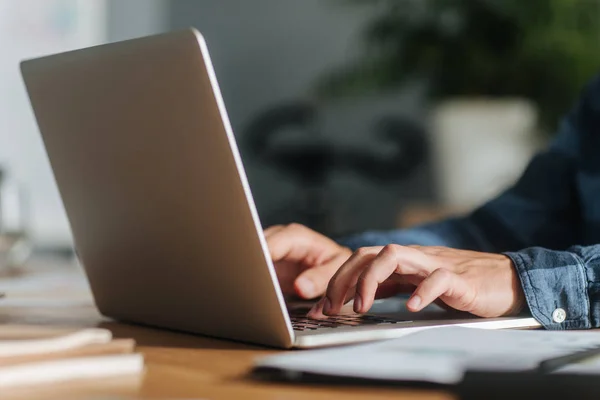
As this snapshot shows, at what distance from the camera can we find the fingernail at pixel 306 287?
0.91 metres

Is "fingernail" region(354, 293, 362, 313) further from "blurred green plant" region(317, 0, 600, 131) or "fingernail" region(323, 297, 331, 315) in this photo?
"blurred green plant" region(317, 0, 600, 131)

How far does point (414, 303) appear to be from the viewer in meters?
0.75

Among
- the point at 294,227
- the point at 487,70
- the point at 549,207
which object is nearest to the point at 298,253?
the point at 294,227

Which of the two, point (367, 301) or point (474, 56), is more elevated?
point (474, 56)

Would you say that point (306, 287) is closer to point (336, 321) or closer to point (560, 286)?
point (336, 321)

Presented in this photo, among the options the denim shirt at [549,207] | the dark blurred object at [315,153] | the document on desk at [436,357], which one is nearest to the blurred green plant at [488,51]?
the dark blurred object at [315,153]

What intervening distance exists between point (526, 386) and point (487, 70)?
105 inches

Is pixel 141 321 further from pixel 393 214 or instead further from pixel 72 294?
pixel 393 214

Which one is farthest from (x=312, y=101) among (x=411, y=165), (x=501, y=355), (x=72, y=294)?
(x=501, y=355)

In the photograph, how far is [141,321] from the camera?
35.0 inches

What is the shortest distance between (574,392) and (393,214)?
10.8 ft

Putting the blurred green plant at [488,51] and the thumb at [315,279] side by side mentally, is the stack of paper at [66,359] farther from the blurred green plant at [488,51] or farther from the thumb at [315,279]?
the blurred green plant at [488,51]

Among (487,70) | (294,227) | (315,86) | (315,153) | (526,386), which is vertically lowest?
(526,386)

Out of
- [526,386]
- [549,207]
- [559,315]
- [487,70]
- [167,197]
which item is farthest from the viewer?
[487,70]
